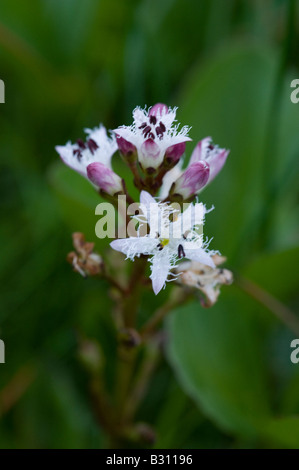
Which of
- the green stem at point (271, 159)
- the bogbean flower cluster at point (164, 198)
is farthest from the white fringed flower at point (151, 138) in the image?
the green stem at point (271, 159)

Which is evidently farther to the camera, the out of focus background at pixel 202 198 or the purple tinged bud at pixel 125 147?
the out of focus background at pixel 202 198

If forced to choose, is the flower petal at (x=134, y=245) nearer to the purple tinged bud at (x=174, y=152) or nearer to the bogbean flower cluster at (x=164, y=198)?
the bogbean flower cluster at (x=164, y=198)

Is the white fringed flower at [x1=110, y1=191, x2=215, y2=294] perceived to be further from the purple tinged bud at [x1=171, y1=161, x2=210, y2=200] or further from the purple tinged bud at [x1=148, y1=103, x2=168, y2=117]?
the purple tinged bud at [x1=148, y1=103, x2=168, y2=117]

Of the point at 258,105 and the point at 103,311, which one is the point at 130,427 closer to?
the point at 103,311

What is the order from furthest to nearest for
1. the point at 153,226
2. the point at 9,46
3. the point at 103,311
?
the point at 9,46 < the point at 103,311 < the point at 153,226

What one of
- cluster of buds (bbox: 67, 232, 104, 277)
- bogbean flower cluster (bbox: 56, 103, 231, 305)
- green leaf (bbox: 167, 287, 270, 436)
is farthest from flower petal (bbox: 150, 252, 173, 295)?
green leaf (bbox: 167, 287, 270, 436)

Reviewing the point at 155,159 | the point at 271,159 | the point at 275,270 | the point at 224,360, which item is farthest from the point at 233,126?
the point at 155,159
